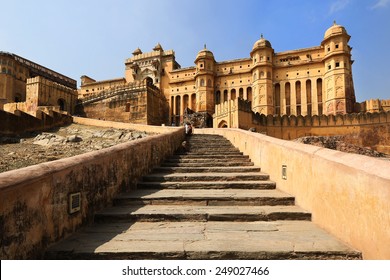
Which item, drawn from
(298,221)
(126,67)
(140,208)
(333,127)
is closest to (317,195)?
(298,221)

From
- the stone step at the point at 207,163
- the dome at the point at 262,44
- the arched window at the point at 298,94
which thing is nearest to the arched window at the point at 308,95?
the arched window at the point at 298,94

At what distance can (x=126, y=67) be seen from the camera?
166 ft

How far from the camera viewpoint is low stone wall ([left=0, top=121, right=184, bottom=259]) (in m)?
2.12

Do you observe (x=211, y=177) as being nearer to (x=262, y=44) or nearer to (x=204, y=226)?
(x=204, y=226)

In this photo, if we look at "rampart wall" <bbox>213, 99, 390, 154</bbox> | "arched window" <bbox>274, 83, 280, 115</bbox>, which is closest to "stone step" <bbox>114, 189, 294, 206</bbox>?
"rampart wall" <bbox>213, 99, 390, 154</bbox>

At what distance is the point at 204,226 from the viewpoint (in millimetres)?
3156

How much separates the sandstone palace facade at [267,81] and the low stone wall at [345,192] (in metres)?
31.8

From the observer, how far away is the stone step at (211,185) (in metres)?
4.70

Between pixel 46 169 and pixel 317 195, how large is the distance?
3.30 metres

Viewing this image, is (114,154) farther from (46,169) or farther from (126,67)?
(126,67)

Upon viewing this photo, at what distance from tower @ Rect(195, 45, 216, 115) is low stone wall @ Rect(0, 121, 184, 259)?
36.3 m

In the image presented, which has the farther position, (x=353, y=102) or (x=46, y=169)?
(x=353, y=102)

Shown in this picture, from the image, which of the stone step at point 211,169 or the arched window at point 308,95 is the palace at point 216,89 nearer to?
the arched window at point 308,95

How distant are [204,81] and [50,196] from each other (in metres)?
39.4
